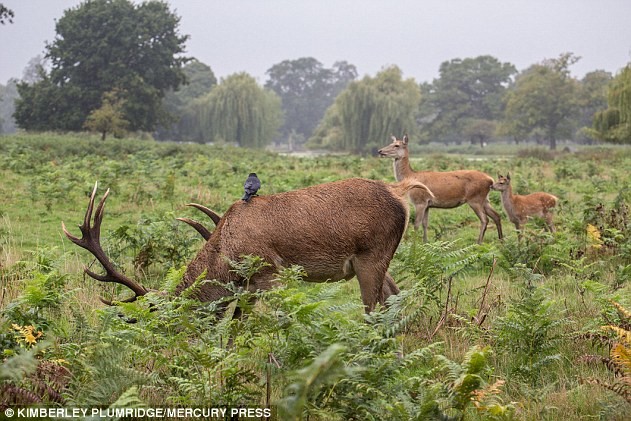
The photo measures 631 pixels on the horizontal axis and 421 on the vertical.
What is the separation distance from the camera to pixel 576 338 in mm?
4711

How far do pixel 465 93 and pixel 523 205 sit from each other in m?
74.6

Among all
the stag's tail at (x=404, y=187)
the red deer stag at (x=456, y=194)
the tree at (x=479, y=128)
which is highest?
the tree at (x=479, y=128)

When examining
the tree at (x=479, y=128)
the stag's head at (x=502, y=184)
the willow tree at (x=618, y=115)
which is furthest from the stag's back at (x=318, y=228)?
the tree at (x=479, y=128)

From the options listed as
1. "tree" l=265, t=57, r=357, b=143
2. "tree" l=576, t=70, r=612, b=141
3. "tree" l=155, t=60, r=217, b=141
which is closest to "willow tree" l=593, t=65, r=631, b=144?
"tree" l=576, t=70, r=612, b=141

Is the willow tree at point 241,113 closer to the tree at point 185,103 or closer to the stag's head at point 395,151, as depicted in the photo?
the tree at point 185,103

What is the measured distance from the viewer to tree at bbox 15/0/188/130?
43031mm

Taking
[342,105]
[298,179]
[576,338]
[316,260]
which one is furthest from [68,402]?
[342,105]

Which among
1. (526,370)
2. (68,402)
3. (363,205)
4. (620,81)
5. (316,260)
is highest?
(620,81)

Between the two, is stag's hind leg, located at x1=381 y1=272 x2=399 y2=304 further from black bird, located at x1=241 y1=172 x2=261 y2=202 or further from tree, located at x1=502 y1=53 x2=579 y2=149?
tree, located at x1=502 y1=53 x2=579 y2=149

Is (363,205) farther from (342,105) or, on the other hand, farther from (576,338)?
(342,105)

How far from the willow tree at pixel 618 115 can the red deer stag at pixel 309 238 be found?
33638 millimetres

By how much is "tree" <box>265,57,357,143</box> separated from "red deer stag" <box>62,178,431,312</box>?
113 metres

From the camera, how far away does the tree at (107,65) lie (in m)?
43.0

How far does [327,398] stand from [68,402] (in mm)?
1233
